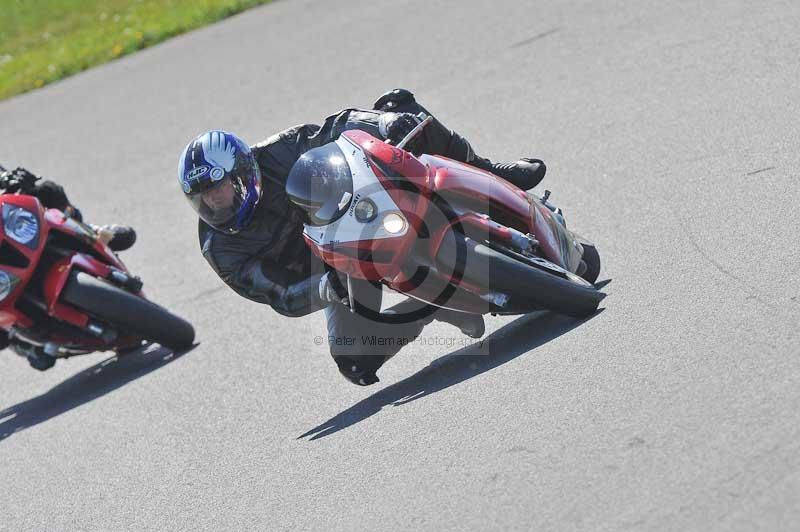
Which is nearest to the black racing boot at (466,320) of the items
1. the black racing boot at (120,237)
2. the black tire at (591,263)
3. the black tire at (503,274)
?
the black tire at (503,274)

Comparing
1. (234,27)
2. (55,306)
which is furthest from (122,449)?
(234,27)

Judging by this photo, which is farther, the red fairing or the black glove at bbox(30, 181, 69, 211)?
the black glove at bbox(30, 181, 69, 211)

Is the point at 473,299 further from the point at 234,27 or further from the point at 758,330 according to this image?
the point at 234,27

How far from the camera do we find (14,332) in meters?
8.76

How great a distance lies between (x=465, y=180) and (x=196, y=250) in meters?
4.77

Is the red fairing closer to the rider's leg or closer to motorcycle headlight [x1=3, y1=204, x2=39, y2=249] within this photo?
motorcycle headlight [x1=3, y1=204, x2=39, y2=249]

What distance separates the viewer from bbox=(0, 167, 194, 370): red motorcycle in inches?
327

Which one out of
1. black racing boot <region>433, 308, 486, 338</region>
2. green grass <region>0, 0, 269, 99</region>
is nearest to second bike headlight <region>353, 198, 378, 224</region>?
black racing boot <region>433, 308, 486, 338</region>

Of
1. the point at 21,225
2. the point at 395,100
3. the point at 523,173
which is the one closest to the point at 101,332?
the point at 21,225

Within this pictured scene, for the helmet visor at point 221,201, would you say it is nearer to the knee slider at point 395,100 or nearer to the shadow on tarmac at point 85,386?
the knee slider at point 395,100

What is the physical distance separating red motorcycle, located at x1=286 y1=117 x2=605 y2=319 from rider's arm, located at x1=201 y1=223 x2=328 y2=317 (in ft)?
2.19

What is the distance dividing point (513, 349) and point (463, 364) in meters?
0.33

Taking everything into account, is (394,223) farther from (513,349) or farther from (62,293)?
(62,293)

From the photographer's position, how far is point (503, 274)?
577 cm
